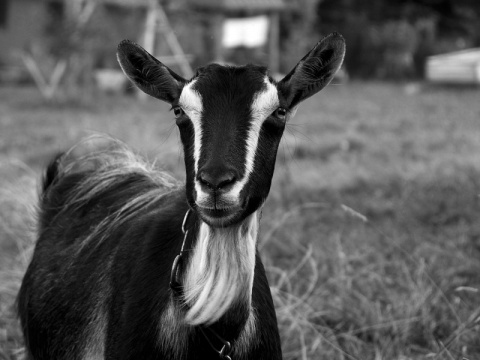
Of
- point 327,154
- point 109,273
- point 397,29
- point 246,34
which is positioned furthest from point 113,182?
point 397,29

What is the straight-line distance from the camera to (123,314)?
2.65 m

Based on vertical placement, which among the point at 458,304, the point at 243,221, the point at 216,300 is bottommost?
the point at 458,304

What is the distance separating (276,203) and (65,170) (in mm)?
2848

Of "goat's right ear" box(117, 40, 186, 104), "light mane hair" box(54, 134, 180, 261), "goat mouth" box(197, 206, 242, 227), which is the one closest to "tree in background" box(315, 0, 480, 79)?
"light mane hair" box(54, 134, 180, 261)

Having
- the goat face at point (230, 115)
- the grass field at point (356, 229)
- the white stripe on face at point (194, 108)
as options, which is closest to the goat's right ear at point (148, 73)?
the goat face at point (230, 115)

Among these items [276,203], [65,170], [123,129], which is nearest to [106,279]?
[65,170]

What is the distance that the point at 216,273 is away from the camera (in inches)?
97.3

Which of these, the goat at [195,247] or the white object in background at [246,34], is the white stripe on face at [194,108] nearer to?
the goat at [195,247]

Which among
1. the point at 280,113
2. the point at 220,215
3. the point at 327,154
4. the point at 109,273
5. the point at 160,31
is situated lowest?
the point at 160,31

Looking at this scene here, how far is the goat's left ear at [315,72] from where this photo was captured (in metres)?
2.65

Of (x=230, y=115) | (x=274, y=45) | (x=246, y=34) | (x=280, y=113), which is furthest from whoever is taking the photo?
(x=274, y=45)

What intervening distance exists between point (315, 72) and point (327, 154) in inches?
246

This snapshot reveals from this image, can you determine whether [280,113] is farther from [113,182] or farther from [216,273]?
[113,182]

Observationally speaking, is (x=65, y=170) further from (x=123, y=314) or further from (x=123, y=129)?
(x=123, y=129)
